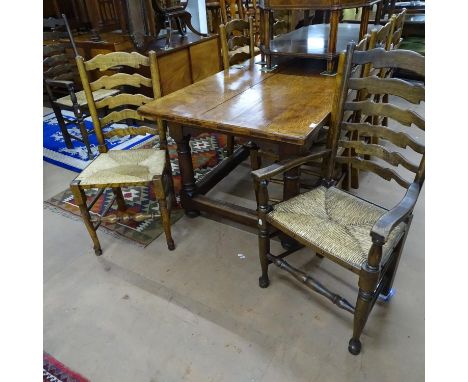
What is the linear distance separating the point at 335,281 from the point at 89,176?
4.85 ft

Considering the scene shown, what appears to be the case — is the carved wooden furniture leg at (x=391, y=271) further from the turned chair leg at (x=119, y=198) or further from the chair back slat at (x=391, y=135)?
the turned chair leg at (x=119, y=198)

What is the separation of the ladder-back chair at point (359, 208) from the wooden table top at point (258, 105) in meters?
0.15

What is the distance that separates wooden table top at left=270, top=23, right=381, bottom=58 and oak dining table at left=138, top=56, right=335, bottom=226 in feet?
0.44

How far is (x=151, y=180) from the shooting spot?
1.81 meters

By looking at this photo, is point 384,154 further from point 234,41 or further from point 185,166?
point 234,41

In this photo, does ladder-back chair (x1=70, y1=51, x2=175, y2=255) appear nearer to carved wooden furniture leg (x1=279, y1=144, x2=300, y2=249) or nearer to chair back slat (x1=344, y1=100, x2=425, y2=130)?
carved wooden furniture leg (x1=279, y1=144, x2=300, y2=249)

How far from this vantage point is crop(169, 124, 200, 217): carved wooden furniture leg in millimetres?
1986

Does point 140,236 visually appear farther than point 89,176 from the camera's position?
Yes

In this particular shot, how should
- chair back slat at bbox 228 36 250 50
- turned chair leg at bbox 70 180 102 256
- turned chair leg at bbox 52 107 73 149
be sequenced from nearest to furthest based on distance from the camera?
turned chair leg at bbox 70 180 102 256 < chair back slat at bbox 228 36 250 50 < turned chair leg at bbox 52 107 73 149

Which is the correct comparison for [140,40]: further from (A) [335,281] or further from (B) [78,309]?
(A) [335,281]

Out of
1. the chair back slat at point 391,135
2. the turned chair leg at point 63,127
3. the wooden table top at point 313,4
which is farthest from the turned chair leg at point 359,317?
the turned chair leg at point 63,127

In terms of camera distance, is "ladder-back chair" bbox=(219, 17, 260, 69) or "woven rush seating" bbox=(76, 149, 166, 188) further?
"ladder-back chair" bbox=(219, 17, 260, 69)

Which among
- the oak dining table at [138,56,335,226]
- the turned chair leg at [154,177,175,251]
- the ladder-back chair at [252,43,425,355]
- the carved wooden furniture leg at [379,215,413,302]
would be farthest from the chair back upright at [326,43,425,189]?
the turned chair leg at [154,177,175,251]

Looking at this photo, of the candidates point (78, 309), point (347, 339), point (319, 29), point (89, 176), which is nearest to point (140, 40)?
point (319, 29)
